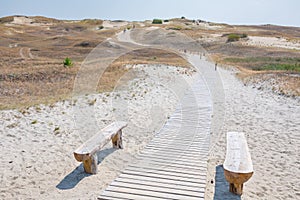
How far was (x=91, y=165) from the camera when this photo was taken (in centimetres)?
585

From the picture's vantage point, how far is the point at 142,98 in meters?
12.3

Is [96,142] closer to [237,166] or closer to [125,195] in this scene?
[125,195]

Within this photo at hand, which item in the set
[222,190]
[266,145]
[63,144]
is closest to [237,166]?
[222,190]

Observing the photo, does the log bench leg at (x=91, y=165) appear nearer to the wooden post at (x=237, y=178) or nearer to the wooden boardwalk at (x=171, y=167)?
the wooden boardwalk at (x=171, y=167)

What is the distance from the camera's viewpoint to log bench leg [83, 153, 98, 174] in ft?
19.0

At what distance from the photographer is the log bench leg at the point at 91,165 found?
5804 mm

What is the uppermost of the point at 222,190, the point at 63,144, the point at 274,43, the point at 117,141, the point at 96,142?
the point at 274,43

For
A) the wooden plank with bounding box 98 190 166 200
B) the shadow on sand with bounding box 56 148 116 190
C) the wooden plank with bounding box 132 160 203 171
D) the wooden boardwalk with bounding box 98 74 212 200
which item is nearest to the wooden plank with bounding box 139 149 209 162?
the wooden boardwalk with bounding box 98 74 212 200

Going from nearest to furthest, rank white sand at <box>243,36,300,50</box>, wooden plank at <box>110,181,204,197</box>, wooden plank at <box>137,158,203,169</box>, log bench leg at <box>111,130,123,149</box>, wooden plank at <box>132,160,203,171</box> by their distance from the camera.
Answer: wooden plank at <box>110,181,204,197</box> < wooden plank at <box>132,160,203,171</box> < wooden plank at <box>137,158,203,169</box> < log bench leg at <box>111,130,123,149</box> < white sand at <box>243,36,300,50</box>

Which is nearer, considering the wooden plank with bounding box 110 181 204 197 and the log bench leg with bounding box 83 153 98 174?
the wooden plank with bounding box 110 181 204 197

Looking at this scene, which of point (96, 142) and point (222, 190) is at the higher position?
point (96, 142)

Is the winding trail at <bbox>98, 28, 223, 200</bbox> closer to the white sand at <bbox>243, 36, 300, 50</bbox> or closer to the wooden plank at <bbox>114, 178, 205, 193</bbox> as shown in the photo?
the wooden plank at <bbox>114, 178, 205, 193</bbox>

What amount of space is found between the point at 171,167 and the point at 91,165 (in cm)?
167

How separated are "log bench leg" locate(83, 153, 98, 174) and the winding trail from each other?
0.65 meters
